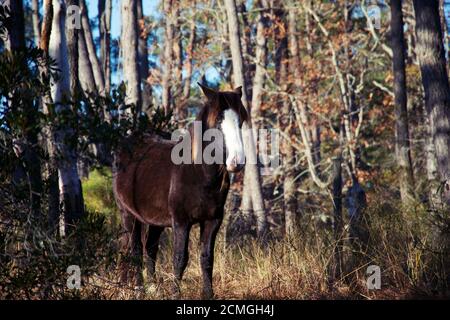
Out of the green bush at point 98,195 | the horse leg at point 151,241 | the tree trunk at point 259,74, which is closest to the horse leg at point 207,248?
the horse leg at point 151,241

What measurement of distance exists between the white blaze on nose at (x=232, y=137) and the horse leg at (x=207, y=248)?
1124mm

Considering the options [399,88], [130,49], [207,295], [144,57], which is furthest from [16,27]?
[144,57]

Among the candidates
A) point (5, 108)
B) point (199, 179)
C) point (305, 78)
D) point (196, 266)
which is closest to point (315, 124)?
point (305, 78)

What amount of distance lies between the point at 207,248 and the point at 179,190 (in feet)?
2.37

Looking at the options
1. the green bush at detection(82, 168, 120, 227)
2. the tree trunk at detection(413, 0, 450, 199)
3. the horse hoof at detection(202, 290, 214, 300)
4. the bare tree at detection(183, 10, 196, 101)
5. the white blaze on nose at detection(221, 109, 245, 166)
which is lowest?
the horse hoof at detection(202, 290, 214, 300)

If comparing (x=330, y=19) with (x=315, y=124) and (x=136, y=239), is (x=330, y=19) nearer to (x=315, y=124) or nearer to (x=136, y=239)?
(x=315, y=124)

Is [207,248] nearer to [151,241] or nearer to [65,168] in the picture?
[151,241]

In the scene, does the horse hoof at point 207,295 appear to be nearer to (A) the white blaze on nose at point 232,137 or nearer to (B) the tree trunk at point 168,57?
(A) the white blaze on nose at point 232,137

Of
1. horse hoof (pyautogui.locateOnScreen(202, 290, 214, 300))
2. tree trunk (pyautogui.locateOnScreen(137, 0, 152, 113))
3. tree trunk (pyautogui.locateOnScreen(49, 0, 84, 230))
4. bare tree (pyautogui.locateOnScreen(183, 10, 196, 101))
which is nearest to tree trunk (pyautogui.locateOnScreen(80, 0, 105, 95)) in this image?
tree trunk (pyautogui.locateOnScreen(137, 0, 152, 113))

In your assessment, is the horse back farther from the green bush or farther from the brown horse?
the green bush

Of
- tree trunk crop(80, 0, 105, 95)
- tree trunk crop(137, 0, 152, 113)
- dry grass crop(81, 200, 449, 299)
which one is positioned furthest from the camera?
tree trunk crop(137, 0, 152, 113)

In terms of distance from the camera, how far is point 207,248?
8086 millimetres

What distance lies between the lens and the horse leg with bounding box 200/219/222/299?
7945mm

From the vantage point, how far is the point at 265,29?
929 inches
